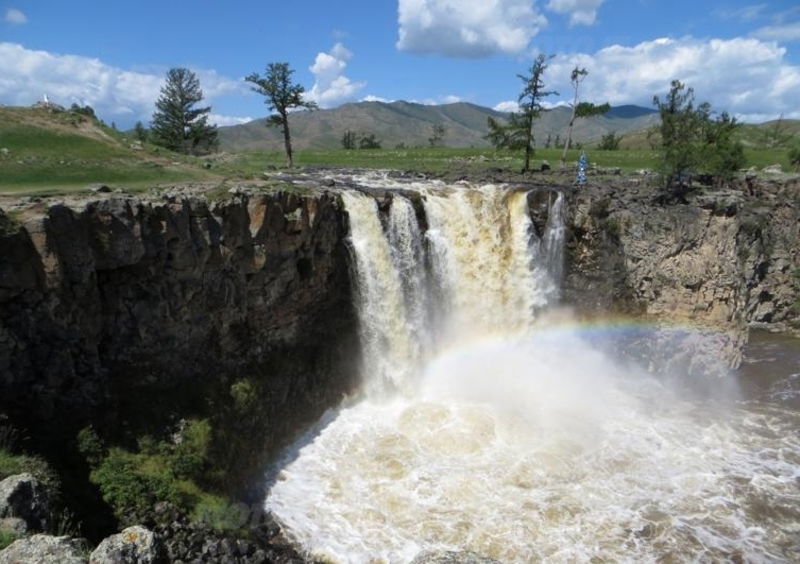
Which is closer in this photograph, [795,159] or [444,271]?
[444,271]

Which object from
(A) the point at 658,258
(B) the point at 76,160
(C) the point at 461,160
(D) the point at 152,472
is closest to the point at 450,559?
(D) the point at 152,472

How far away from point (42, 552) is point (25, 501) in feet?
8.80

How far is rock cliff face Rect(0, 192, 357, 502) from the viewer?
45.0 feet

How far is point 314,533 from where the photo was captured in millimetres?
16406

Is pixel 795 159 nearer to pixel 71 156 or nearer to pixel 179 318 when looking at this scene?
pixel 179 318

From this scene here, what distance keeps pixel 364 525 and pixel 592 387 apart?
1500cm

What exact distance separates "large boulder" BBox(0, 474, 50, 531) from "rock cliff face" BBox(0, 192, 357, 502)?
3357mm

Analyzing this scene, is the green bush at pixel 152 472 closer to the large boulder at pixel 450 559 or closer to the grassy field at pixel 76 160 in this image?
the grassy field at pixel 76 160

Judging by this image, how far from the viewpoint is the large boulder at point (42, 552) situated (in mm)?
8180

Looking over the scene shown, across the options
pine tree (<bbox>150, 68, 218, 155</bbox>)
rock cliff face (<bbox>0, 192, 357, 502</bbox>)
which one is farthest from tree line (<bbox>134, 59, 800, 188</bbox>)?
rock cliff face (<bbox>0, 192, 357, 502</bbox>)

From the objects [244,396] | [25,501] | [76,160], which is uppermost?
[76,160]

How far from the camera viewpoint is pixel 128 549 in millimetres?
9891

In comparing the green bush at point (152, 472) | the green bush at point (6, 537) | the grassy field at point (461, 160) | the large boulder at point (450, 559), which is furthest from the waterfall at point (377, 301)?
the grassy field at point (461, 160)

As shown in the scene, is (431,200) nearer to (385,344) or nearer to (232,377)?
(385,344)
